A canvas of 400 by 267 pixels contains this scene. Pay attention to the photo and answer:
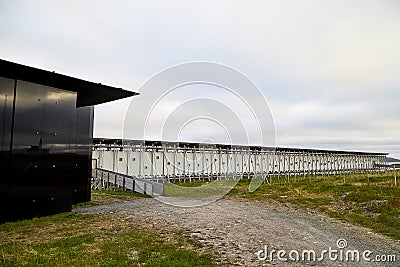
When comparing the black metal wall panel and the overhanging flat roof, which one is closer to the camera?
the overhanging flat roof

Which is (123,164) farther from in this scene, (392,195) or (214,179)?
(392,195)

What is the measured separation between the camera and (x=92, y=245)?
6742mm

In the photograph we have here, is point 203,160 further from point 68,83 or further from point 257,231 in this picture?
point 257,231

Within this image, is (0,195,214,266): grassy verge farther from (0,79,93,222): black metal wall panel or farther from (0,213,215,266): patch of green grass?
(0,79,93,222): black metal wall panel

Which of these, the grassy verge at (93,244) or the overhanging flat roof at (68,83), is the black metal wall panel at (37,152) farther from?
the grassy verge at (93,244)

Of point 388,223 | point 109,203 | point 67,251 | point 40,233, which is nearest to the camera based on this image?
point 67,251

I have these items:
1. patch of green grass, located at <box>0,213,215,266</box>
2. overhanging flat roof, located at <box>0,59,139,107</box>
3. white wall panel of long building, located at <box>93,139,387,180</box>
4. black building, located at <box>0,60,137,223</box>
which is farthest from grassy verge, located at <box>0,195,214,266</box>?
white wall panel of long building, located at <box>93,139,387,180</box>

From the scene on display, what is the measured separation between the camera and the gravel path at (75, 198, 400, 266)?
20.4 feet

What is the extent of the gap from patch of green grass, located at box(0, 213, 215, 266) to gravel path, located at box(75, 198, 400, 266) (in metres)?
0.64

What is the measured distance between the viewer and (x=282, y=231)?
824cm

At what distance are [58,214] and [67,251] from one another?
16.2 ft

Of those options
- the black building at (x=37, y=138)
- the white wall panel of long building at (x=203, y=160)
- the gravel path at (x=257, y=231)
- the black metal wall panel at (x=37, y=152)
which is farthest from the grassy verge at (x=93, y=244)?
the white wall panel of long building at (x=203, y=160)

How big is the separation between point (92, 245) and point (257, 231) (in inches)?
→ 159

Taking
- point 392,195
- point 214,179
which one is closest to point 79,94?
point 392,195
